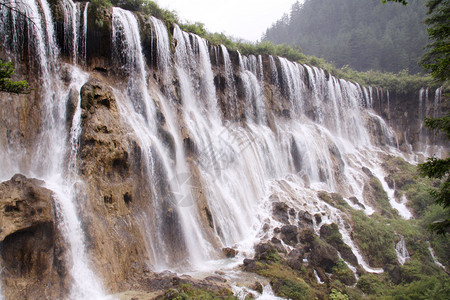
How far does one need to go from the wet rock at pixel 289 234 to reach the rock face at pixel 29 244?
891 centimetres

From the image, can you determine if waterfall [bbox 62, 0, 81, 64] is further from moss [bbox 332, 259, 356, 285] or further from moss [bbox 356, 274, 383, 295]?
moss [bbox 356, 274, 383, 295]

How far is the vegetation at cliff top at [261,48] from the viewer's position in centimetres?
1642

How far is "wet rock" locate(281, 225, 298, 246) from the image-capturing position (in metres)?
12.8

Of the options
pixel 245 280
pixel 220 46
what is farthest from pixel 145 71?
pixel 245 280

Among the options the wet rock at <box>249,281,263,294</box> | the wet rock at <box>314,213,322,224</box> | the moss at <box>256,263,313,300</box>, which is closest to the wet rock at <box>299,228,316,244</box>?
the wet rock at <box>314,213,322,224</box>

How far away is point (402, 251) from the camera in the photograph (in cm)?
1364

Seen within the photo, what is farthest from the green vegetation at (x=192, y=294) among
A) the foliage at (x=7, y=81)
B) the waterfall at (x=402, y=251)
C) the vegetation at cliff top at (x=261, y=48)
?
the vegetation at cliff top at (x=261, y=48)

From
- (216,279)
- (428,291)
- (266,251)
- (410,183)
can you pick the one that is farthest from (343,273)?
(410,183)

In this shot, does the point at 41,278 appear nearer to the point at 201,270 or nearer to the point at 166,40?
the point at 201,270

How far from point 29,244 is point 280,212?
11.1 m

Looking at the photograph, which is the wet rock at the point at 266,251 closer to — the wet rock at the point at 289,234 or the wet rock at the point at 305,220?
the wet rock at the point at 289,234

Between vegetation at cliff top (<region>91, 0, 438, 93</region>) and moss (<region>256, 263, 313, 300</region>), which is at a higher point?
vegetation at cliff top (<region>91, 0, 438, 93</region>)

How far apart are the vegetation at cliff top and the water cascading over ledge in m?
1.27

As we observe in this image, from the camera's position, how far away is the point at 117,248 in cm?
870
